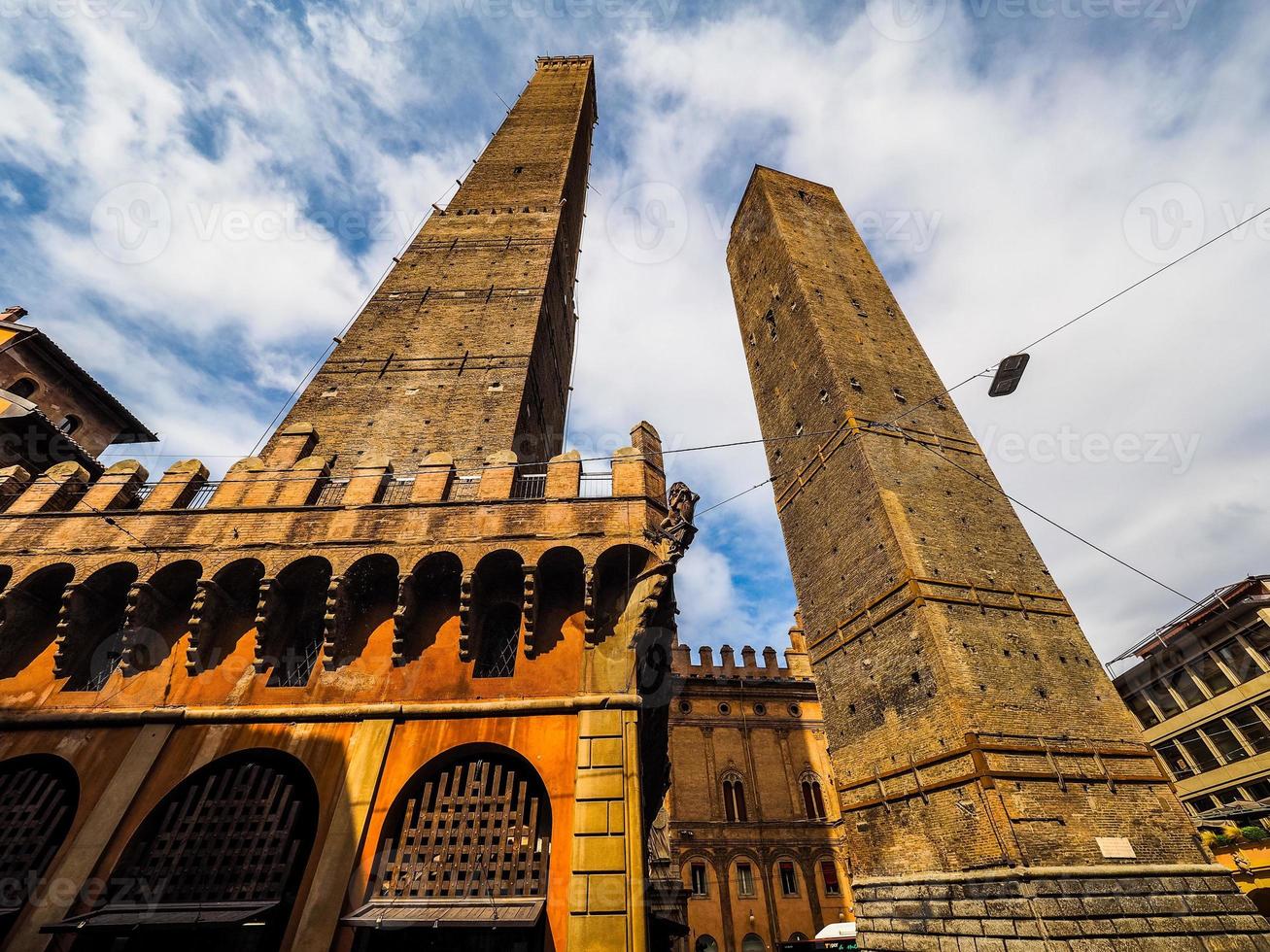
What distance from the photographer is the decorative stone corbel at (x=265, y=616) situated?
8.88 m

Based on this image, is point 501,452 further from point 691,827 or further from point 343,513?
point 691,827

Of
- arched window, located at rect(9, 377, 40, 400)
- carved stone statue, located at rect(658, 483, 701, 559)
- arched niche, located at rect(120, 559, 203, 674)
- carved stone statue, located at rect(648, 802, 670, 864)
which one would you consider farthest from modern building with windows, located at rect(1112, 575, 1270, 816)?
arched window, located at rect(9, 377, 40, 400)

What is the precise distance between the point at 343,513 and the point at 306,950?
18.9 ft

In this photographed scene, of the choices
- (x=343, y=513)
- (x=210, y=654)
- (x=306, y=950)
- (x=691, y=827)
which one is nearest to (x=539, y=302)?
(x=343, y=513)

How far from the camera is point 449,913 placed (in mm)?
6574

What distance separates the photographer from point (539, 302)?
61.5 feet

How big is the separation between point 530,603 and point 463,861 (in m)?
3.23

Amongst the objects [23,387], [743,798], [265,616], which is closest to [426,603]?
[265,616]

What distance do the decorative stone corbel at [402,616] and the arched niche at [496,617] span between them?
903 millimetres

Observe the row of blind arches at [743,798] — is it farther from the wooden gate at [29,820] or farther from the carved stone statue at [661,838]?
the wooden gate at [29,820]

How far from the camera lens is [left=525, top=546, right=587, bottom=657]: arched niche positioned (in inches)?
352

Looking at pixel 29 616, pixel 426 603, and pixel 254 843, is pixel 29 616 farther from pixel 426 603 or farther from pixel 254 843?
pixel 426 603

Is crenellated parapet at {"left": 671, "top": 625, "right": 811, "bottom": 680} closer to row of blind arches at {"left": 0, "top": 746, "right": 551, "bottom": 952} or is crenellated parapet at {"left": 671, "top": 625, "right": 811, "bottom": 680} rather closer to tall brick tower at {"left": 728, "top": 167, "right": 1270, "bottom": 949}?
tall brick tower at {"left": 728, "top": 167, "right": 1270, "bottom": 949}

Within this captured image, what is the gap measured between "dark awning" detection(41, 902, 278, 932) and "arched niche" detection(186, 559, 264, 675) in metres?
2.96
